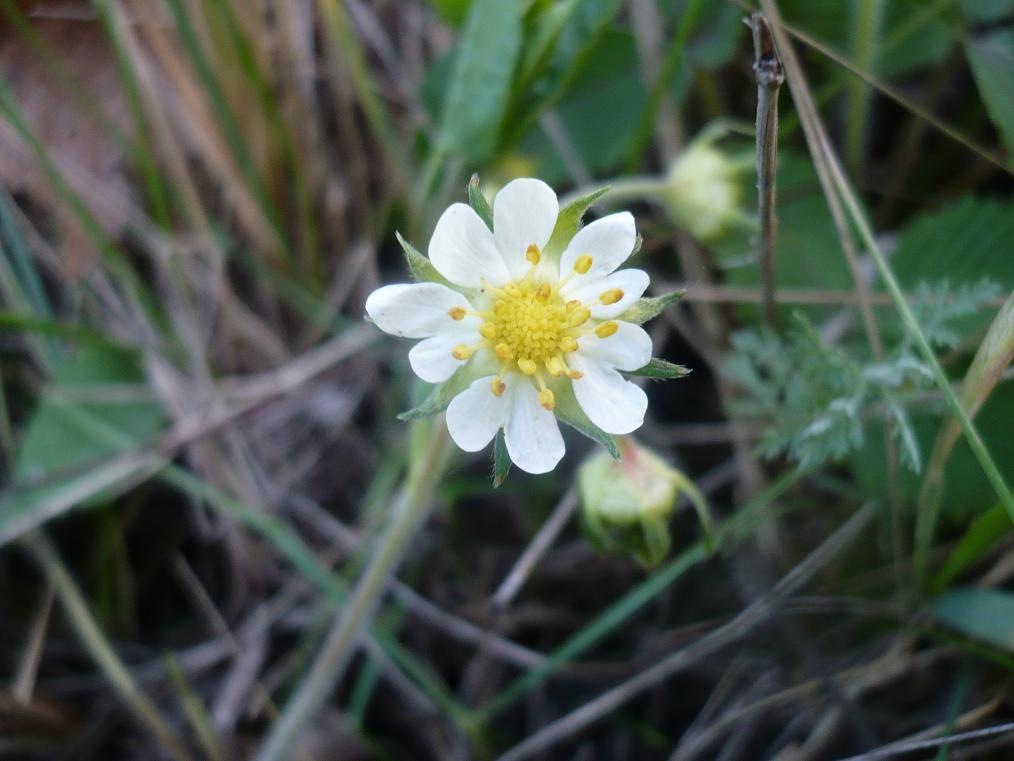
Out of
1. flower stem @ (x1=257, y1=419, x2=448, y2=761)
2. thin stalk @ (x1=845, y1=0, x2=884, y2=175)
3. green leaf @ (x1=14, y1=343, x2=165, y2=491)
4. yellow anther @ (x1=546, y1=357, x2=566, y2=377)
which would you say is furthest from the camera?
green leaf @ (x1=14, y1=343, x2=165, y2=491)

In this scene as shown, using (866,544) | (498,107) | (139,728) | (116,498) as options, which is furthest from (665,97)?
(139,728)

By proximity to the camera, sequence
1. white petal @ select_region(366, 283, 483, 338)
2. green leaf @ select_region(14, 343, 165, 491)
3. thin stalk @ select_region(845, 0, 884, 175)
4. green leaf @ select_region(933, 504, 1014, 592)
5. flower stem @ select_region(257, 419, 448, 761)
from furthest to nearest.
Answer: green leaf @ select_region(14, 343, 165, 491) < thin stalk @ select_region(845, 0, 884, 175) < flower stem @ select_region(257, 419, 448, 761) < green leaf @ select_region(933, 504, 1014, 592) < white petal @ select_region(366, 283, 483, 338)

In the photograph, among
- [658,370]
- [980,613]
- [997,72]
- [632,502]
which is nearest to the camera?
[658,370]

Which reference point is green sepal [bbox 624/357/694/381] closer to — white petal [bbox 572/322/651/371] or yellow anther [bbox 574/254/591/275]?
white petal [bbox 572/322/651/371]

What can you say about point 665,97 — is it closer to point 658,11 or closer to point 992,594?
point 658,11

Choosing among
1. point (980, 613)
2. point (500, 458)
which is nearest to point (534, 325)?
point (500, 458)

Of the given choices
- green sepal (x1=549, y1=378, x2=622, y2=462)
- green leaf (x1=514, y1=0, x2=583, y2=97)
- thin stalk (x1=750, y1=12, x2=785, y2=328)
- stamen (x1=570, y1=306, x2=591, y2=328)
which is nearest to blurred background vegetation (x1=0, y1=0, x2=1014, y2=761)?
green leaf (x1=514, y1=0, x2=583, y2=97)

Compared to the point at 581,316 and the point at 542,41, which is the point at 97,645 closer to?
the point at 581,316
